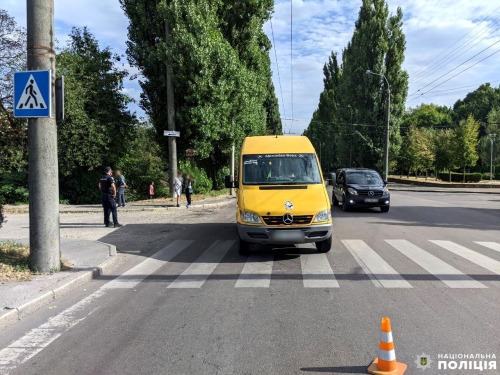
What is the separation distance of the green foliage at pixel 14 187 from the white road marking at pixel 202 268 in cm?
1860

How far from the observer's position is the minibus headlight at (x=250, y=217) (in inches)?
309

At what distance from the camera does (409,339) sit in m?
4.24

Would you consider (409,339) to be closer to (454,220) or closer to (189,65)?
(454,220)

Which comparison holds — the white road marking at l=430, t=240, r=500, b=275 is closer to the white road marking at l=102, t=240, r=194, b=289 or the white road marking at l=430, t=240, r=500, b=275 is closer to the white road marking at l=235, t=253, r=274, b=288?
the white road marking at l=235, t=253, r=274, b=288

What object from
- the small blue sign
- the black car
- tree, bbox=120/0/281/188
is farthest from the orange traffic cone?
tree, bbox=120/0/281/188

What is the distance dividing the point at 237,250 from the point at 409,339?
5.25m

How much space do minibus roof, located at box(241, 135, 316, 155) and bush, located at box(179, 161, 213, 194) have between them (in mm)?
14778

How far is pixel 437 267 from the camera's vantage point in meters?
7.36

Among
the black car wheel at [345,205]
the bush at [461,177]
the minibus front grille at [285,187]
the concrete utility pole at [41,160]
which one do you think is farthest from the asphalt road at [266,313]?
the bush at [461,177]

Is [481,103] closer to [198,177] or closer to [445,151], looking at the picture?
[445,151]

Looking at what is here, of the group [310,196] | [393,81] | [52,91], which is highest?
[393,81]

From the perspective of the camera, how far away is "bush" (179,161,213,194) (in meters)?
25.1

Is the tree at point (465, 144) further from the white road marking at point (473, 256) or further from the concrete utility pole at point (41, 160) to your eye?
the concrete utility pole at point (41, 160)

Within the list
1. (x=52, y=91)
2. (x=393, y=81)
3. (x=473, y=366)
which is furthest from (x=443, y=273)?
(x=393, y=81)
